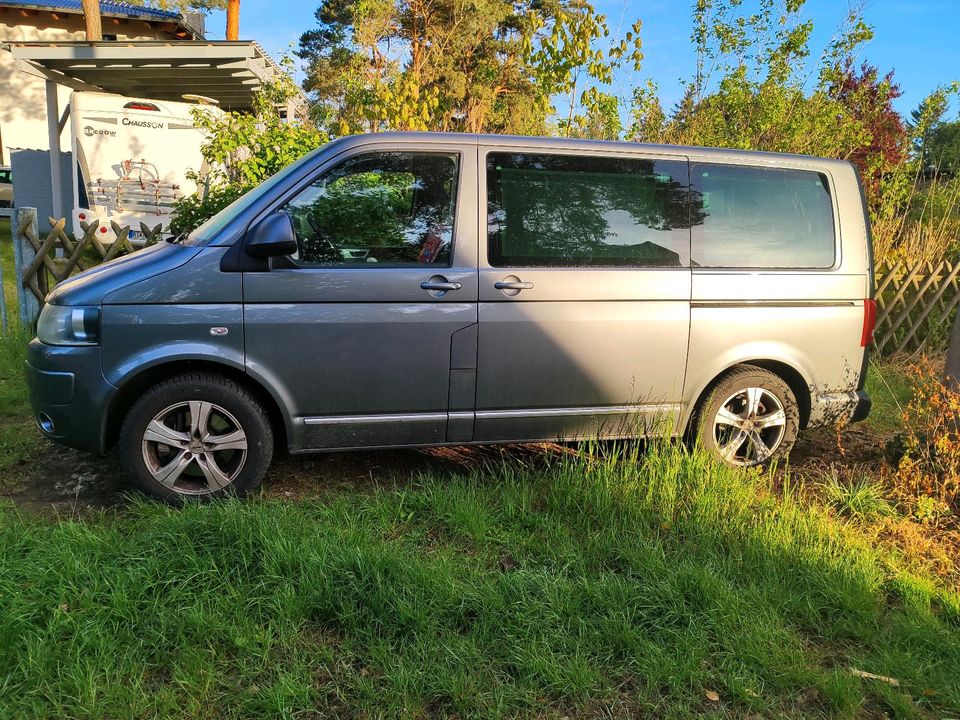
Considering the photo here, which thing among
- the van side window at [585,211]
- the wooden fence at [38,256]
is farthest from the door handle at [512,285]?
the wooden fence at [38,256]

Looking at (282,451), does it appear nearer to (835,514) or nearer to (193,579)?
(193,579)

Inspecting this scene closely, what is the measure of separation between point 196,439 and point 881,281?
23.5ft

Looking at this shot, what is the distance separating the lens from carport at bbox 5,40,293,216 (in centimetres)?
1134

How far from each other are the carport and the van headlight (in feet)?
29.4

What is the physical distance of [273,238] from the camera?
3510 millimetres

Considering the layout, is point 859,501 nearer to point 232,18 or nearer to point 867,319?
point 867,319

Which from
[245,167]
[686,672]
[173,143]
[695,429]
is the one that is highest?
[173,143]

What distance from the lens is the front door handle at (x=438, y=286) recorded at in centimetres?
380

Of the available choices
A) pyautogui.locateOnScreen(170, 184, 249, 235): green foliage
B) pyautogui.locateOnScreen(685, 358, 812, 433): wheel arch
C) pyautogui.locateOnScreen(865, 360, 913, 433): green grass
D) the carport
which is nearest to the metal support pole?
the carport

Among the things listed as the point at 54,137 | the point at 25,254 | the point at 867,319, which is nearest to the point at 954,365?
the point at 867,319

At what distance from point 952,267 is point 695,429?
5223 mm

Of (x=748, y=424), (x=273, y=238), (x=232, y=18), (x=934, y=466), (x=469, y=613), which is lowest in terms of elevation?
(x=469, y=613)

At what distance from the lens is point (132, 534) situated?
129 inches

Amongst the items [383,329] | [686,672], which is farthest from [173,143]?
[686,672]
